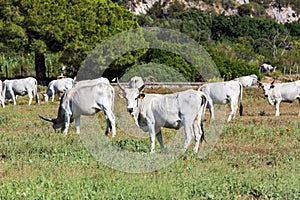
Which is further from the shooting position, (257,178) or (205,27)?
(205,27)

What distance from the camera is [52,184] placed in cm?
982

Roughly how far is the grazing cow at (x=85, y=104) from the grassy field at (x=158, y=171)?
496 mm

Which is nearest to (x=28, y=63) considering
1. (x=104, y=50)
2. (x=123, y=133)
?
(x=104, y=50)

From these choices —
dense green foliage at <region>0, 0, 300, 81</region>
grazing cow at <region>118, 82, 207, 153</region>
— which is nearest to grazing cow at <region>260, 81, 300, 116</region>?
dense green foliage at <region>0, 0, 300, 81</region>

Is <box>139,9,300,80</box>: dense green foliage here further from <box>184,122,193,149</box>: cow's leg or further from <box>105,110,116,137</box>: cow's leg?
<box>184,122,193,149</box>: cow's leg

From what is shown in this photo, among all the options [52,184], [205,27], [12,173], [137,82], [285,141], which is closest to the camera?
[52,184]

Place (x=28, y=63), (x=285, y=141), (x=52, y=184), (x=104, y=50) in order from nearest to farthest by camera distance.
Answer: (x=52, y=184), (x=285, y=141), (x=104, y=50), (x=28, y=63)

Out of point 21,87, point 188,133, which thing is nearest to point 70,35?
point 21,87

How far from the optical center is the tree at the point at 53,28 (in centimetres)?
4134

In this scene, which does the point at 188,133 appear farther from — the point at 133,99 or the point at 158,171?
the point at 158,171

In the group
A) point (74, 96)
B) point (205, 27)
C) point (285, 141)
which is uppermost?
point (205, 27)

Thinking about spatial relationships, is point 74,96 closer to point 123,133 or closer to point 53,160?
point 123,133

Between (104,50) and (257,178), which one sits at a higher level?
(104,50)

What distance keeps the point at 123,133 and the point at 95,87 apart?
5.37ft
